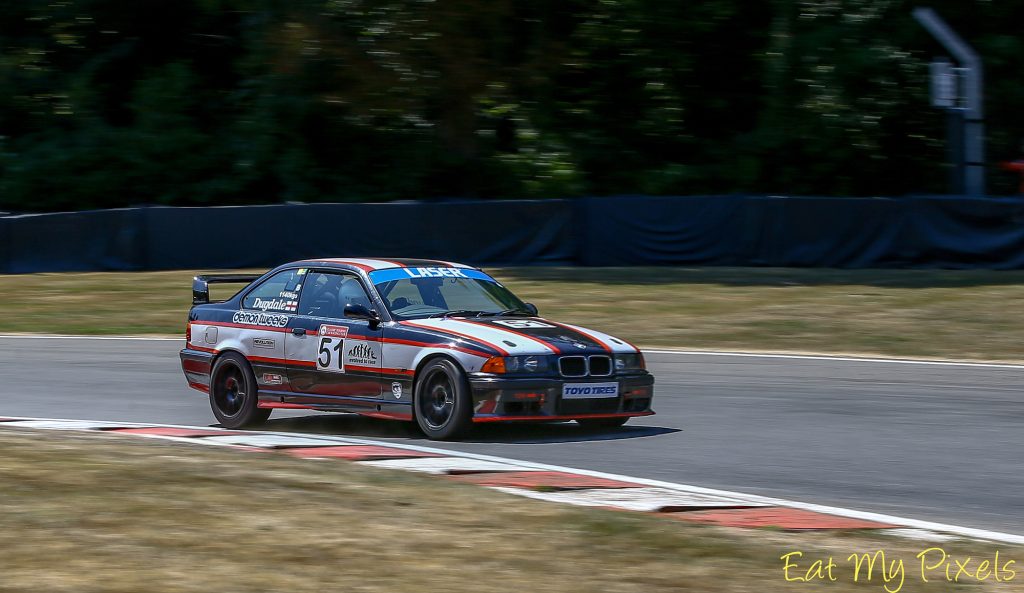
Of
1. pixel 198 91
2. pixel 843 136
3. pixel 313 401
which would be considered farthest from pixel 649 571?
pixel 198 91

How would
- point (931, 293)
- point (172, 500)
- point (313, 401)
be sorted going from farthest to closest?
point (931, 293), point (313, 401), point (172, 500)

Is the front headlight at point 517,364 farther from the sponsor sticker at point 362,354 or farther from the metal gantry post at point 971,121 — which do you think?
the metal gantry post at point 971,121

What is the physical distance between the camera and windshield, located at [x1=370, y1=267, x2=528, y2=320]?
11.1m

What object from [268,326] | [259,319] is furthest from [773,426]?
[259,319]

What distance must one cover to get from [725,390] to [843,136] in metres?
19.9

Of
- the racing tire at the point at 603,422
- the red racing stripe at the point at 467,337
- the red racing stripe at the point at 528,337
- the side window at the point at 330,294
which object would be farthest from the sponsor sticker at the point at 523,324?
the side window at the point at 330,294

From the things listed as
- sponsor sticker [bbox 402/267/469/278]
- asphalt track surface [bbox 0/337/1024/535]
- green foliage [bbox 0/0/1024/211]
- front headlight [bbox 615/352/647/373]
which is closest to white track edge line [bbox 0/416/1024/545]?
asphalt track surface [bbox 0/337/1024/535]

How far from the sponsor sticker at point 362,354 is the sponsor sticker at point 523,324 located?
948 mm

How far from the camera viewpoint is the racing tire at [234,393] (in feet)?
38.2

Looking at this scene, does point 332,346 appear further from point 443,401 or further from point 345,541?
point 345,541

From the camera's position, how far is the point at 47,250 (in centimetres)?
2888

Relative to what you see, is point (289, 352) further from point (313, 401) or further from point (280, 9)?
point (280, 9)

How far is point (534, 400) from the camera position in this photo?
1021 cm

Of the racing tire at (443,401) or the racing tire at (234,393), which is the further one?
the racing tire at (234,393)
